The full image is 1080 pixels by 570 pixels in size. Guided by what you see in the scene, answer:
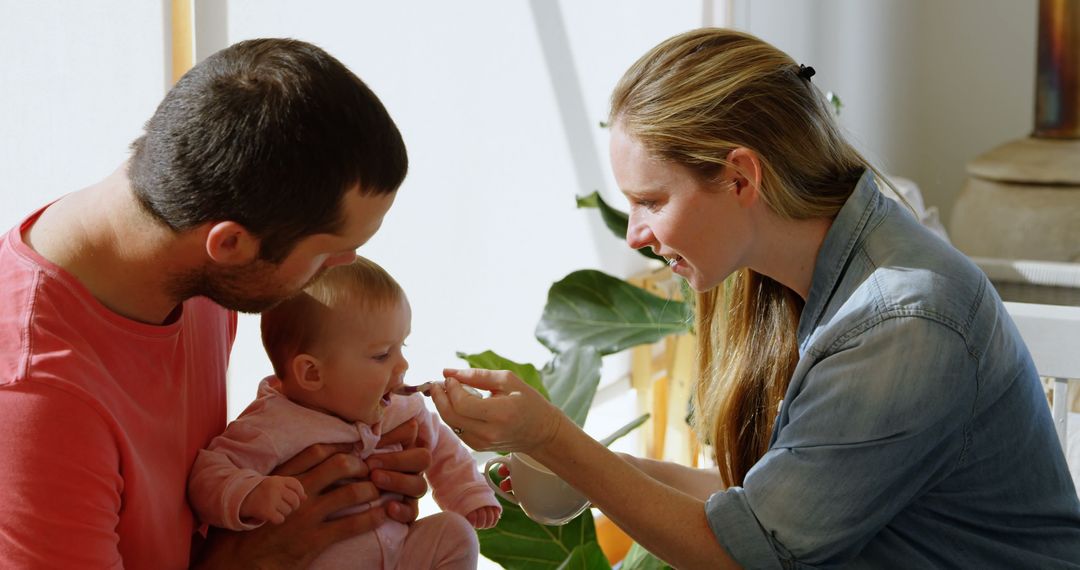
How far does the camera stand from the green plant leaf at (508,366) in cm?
193

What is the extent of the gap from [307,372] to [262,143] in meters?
0.43

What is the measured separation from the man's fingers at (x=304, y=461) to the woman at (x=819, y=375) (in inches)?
6.7

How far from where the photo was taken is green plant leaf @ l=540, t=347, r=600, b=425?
2033 mm

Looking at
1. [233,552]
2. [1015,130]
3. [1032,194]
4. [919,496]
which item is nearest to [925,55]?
[1015,130]

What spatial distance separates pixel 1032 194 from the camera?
190 inches

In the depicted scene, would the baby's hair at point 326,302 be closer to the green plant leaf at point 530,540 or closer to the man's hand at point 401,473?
the man's hand at point 401,473

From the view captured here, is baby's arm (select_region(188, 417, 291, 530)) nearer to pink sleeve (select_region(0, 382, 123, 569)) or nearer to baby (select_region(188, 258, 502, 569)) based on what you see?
baby (select_region(188, 258, 502, 569))

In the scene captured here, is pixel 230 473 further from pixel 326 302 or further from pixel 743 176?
pixel 743 176

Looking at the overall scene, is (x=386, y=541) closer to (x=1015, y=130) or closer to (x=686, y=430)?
(x=686, y=430)

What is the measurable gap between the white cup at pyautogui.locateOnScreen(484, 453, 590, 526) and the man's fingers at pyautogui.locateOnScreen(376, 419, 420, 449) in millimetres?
140

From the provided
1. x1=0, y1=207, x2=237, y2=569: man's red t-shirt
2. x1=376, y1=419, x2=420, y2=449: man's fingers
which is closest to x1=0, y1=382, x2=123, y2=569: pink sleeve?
x1=0, y1=207, x2=237, y2=569: man's red t-shirt

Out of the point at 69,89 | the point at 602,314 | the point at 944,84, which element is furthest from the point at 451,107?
the point at 944,84

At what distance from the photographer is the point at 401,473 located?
151 cm

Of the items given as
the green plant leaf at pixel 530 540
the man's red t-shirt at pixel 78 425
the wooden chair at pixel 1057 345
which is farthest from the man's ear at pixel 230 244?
the wooden chair at pixel 1057 345
